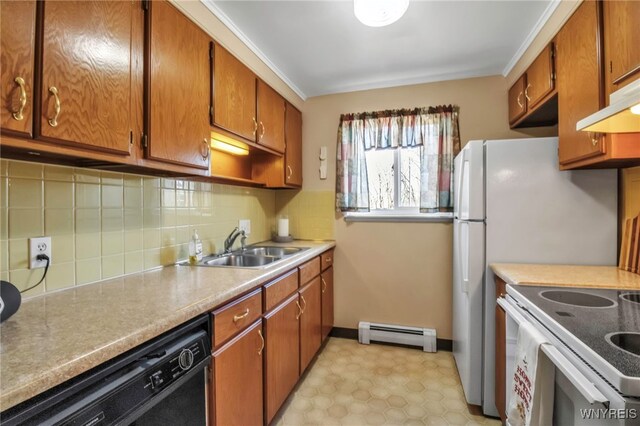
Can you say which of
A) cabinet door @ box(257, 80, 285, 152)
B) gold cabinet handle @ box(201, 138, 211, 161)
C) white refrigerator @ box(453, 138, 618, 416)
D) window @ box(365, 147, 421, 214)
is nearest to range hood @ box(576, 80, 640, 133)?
white refrigerator @ box(453, 138, 618, 416)

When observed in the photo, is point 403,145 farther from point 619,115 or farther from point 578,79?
point 619,115

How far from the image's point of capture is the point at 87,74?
3.24 ft

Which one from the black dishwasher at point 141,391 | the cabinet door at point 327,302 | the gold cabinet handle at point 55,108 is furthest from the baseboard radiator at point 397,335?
the gold cabinet handle at point 55,108

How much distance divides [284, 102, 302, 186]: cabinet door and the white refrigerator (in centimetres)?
146

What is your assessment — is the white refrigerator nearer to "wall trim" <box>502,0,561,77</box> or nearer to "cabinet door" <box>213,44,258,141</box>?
"wall trim" <box>502,0,561,77</box>

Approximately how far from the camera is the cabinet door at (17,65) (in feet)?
2.55

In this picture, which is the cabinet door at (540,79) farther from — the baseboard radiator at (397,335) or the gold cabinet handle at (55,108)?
the gold cabinet handle at (55,108)

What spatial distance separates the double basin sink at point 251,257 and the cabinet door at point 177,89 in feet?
2.30

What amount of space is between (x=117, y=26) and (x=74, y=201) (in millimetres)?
711

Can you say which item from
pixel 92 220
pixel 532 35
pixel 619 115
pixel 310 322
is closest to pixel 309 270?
pixel 310 322

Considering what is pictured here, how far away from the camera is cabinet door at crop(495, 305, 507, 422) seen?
1528 mm

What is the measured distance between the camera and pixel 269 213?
9.65 feet

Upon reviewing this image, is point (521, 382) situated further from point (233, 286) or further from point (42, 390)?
point (42, 390)

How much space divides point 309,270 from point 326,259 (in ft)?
1.51
